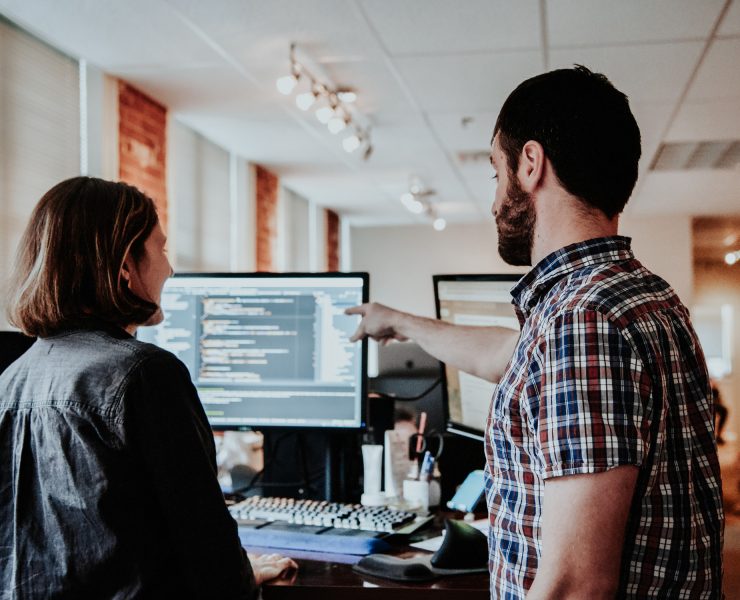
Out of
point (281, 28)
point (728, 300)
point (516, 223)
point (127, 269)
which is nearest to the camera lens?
point (516, 223)

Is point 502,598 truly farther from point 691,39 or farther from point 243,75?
point 243,75

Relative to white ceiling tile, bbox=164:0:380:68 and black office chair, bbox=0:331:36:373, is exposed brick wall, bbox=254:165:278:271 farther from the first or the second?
black office chair, bbox=0:331:36:373

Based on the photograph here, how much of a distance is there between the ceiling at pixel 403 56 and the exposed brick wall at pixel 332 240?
2994 millimetres

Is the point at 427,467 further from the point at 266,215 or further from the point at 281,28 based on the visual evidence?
the point at 266,215

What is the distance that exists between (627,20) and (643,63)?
0.67m

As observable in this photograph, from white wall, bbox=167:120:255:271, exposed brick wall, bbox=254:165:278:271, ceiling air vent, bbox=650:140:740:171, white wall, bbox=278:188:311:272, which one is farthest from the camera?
white wall, bbox=278:188:311:272

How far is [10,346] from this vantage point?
5.95ft

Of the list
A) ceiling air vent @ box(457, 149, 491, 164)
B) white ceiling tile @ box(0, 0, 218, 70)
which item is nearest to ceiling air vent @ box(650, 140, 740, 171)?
ceiling air vent @ box(457, 149, 491, 164)

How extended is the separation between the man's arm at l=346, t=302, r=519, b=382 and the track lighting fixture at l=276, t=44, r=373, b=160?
2.53 metres

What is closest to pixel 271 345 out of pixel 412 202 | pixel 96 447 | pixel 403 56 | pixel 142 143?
pixel 96 447

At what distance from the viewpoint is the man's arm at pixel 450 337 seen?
177cm

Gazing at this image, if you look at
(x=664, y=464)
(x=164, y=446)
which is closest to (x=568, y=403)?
(x=664, y=464)

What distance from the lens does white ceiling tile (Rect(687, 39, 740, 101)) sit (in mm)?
4137

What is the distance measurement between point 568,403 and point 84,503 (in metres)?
0.64
